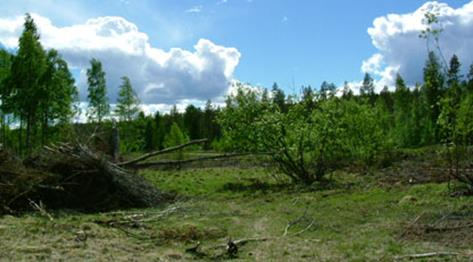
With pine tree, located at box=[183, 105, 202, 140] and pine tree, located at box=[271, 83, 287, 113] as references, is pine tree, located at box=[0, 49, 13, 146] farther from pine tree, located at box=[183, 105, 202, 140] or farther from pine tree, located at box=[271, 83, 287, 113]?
pine tree, located at box=[183, 105, 202, 140]

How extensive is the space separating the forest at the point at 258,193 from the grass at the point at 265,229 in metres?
0.03

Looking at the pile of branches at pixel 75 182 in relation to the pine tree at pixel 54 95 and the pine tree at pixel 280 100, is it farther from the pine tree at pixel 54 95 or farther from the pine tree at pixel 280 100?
the pine tree at pixel 54 95

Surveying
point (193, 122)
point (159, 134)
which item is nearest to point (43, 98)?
point (159, 134)

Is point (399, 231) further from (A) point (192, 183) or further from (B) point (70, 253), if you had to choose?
(A) point (192, 183)

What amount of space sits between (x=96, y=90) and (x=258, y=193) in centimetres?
2978

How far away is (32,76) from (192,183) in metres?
14.4

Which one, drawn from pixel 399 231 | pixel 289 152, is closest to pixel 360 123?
pixel 289 152

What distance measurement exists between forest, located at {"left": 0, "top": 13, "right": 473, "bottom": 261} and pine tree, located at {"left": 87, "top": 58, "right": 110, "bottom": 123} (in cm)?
1304

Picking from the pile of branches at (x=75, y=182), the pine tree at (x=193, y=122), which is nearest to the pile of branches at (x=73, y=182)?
the pile of branches at (x=75, y=182)

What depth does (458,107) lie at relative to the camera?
1360 cm

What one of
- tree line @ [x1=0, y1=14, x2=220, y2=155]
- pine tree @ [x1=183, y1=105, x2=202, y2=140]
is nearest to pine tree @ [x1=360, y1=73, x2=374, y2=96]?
pine tree @ [x1=183, y1=105, x2=202, y2=140]

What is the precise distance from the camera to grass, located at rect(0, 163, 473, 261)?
7.83 metres

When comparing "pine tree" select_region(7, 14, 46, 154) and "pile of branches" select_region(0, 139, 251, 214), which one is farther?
"pine tree" select_region(7, 14, 46, 154)

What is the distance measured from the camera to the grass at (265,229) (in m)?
7.83
